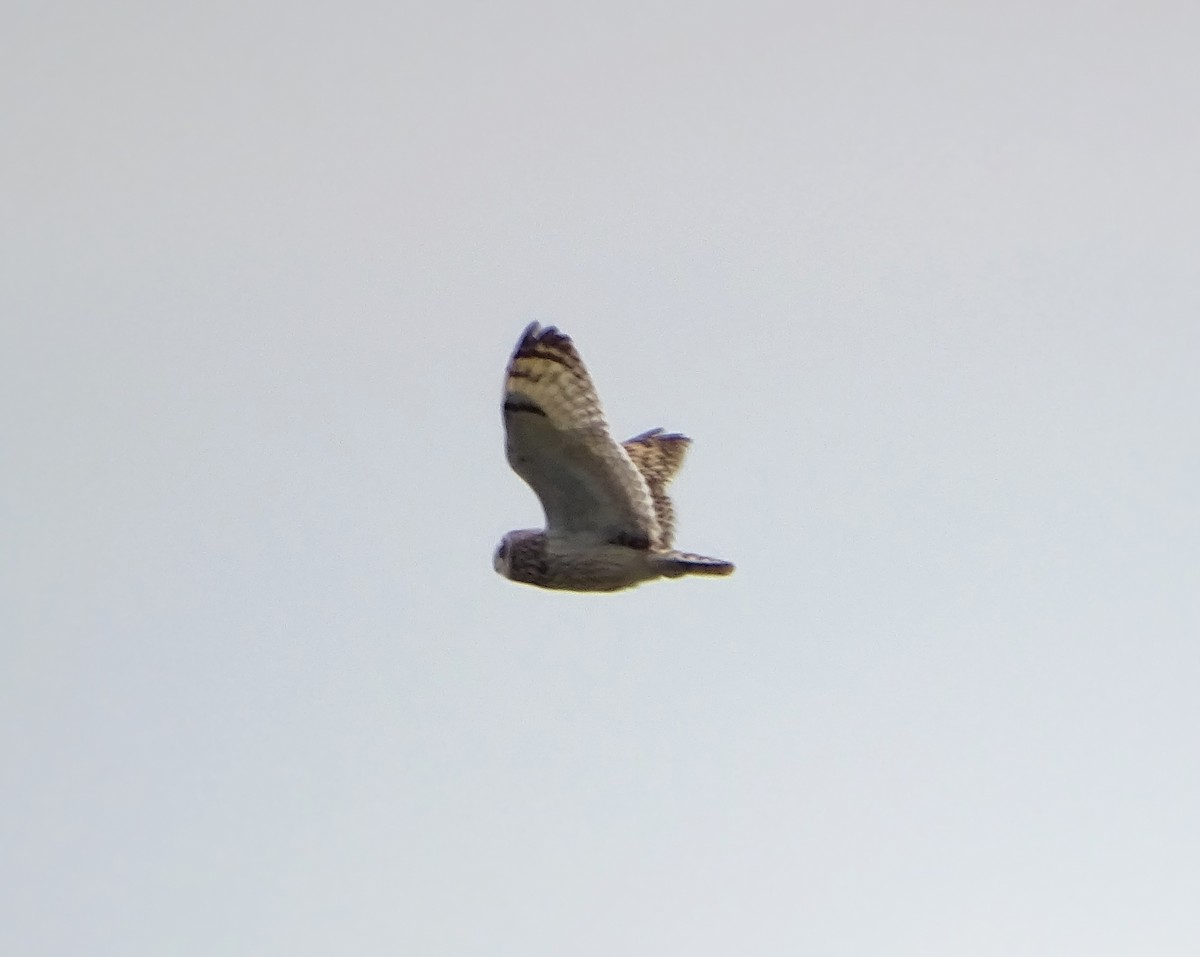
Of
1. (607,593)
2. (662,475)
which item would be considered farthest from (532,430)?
(662,475)

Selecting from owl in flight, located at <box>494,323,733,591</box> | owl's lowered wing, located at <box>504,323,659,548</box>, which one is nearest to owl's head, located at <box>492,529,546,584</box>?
owl in flight, located at <box>494,323,733,591</box>

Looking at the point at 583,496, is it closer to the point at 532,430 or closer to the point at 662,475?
the point at 532,430

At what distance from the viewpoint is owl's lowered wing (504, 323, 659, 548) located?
19.0 m

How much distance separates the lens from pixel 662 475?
2278cm

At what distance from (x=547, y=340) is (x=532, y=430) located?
2.46ft

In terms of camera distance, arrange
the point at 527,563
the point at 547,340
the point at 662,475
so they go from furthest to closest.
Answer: the point at 662,475 → the point at 527,563 → the point at 547,340

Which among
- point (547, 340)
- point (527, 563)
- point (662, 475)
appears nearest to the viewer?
point (547, 340)

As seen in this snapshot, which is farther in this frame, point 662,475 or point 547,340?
point 662,475

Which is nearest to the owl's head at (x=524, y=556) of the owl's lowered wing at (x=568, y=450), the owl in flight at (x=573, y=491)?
the owl in flight at (x=573, y=491)

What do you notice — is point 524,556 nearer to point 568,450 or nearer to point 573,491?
point 573,491

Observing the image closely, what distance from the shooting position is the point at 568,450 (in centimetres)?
1930

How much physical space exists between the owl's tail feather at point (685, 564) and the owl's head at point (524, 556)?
1.06 m

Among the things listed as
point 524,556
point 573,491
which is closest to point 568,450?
point 573,491

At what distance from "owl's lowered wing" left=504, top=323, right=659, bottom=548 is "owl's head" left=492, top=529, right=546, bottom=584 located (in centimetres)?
32
